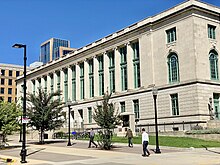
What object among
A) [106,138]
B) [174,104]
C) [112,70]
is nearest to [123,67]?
[112,70]

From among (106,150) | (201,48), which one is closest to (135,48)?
(201,48)

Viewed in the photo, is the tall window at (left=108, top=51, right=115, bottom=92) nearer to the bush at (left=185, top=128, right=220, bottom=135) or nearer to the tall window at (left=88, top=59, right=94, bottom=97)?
the tall window at (left=88, top=59, right=94, bottom=97)

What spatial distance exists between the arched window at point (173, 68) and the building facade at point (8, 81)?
236 ft

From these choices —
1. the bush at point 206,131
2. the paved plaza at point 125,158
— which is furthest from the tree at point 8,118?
the bush at point 206,131

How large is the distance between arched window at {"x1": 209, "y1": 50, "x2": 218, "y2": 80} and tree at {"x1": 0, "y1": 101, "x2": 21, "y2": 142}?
26355 millimetres

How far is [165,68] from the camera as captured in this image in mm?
46062

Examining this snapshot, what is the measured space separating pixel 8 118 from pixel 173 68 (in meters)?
24.5

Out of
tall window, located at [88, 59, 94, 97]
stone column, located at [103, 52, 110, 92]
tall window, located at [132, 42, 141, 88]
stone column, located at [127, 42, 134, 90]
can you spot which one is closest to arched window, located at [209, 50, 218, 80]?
tall window, located at [132, 42, 141, 88]

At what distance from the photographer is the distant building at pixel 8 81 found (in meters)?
105

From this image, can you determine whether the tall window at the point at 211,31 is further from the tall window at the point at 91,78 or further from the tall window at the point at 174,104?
the tall window at the point at 91,78

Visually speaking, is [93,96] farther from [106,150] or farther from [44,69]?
[106,150]

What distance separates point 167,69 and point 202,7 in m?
9.77

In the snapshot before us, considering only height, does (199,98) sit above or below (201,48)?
below

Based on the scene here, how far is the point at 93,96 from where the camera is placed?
205 feet
